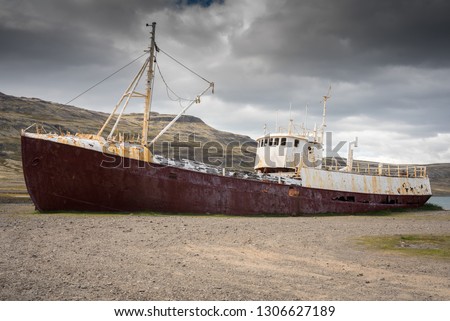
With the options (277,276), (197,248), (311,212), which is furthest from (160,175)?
(277,276)

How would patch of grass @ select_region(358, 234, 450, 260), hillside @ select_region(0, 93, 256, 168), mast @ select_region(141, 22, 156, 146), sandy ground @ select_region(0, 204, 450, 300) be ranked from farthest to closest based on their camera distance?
hillside @ select_region(0, 93, 256, 168) < mast @ select_region(141, 22, 156, 146) < patch of grass @ select_region(358, 234, 450, 260) < sandy ground @ select_region(0, 204, 450, 300)

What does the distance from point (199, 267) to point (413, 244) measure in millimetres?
8145

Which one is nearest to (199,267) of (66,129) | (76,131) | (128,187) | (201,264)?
(201,264)

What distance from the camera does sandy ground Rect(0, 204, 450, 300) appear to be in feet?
20.0

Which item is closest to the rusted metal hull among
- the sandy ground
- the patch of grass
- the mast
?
the mast

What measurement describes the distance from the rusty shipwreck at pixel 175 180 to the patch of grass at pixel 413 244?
10555 millimetres

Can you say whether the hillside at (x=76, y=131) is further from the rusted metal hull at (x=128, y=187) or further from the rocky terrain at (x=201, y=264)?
the rocky terrain at (x=201, y=264)

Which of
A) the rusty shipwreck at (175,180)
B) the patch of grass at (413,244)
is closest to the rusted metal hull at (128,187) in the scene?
the rusty shipwreck at (175,180)

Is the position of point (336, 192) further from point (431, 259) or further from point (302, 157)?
point (431, 259)

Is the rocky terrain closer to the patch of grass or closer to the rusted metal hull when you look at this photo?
the patch of grass

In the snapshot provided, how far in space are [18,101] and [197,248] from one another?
147386 mm

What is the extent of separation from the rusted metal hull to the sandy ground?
4884 mm

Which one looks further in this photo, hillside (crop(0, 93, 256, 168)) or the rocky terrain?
hillside (crop(0, 93, 256, 168))

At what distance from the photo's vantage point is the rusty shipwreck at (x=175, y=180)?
18.1 meters
